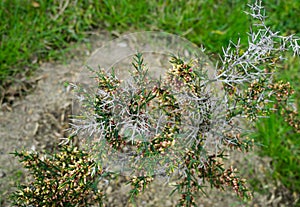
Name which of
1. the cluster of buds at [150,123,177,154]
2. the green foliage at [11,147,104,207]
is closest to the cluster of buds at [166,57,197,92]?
the cluster of buds at [150,123,177,154]

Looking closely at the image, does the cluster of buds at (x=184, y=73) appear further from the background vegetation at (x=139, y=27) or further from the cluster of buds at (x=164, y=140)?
the background vegetation at (x=139, y=27)

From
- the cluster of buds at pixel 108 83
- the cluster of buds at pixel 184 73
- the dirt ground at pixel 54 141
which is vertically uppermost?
the cluster of buds at pixel 184 73

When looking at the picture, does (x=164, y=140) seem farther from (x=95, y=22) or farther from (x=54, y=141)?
(x=95, y=22)

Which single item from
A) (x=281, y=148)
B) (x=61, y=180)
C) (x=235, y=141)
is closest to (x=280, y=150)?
(x=281, y=148)

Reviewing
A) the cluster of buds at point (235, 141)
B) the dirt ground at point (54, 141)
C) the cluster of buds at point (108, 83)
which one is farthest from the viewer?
the dirt ground at point (54, 141)

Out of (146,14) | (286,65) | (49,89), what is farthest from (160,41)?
(286,65)

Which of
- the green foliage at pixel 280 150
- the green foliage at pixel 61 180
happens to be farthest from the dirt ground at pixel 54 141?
the green foliage at pixel 61 180
